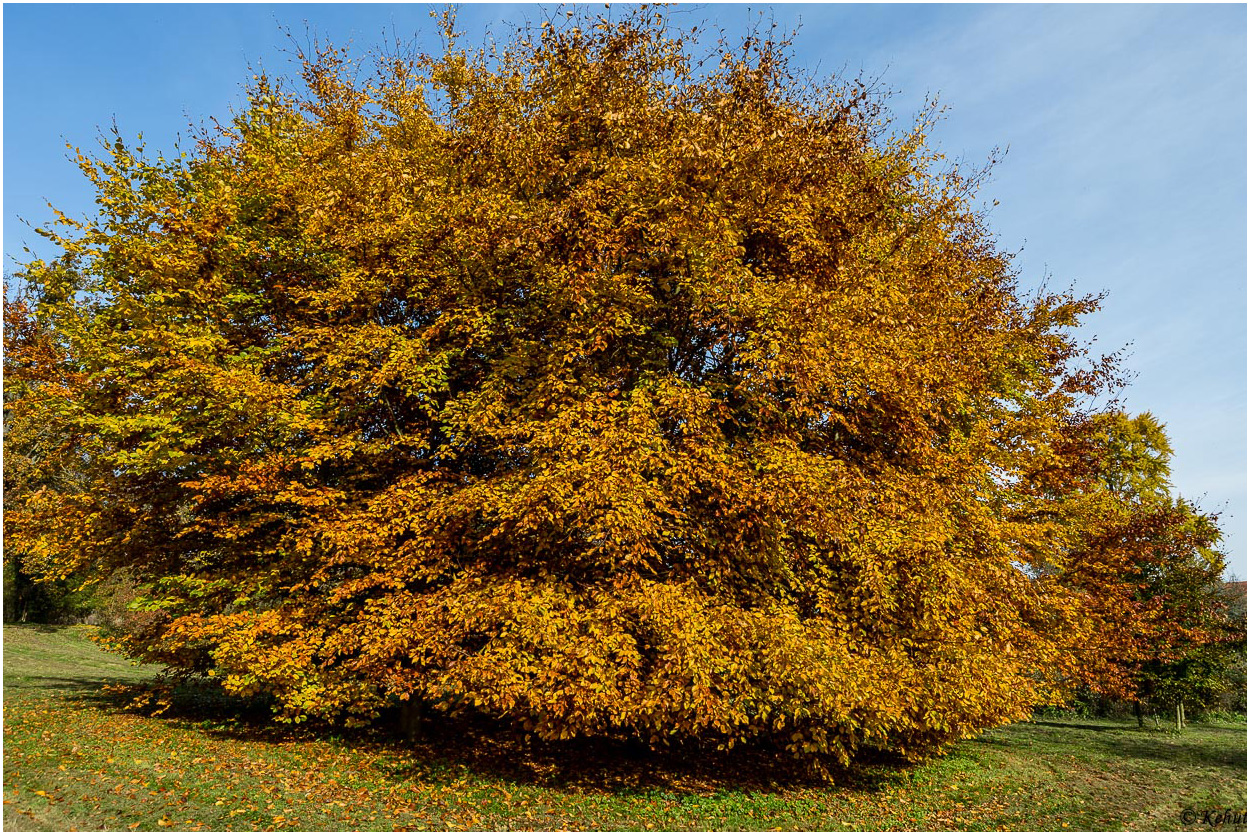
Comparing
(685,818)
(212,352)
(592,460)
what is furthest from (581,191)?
(685,818)

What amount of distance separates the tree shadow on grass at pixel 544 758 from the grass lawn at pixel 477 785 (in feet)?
0.14

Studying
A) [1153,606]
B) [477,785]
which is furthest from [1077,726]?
[477,785]

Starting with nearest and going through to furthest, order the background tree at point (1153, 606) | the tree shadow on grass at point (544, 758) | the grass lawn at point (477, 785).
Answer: the grass lawn at point (477, 785) → the tree shadow on grass at point (544, 758) → the background tree at point (1153, 606)

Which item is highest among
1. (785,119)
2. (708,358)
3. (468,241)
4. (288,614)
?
(785,119)

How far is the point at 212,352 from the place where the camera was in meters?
10.7

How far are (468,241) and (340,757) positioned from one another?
759cm

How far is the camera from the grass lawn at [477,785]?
770 centimetres

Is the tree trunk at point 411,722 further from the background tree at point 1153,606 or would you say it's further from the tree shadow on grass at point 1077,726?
the tree shadow on grass at point 1077,726

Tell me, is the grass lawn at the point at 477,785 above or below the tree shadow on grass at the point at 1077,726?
below

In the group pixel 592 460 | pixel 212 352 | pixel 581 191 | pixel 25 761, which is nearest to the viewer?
pixel 25 761

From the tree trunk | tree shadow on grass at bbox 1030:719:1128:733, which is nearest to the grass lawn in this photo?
the tree trunk

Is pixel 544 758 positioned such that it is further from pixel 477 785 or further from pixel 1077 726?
pixel 1077 726

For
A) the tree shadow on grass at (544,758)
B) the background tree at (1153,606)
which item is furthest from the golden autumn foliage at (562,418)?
the background tree at (1153,606)

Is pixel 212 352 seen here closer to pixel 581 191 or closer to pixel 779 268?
pixel 581 191
